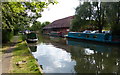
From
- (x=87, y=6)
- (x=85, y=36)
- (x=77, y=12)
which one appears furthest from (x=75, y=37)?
(x=87, y=6)

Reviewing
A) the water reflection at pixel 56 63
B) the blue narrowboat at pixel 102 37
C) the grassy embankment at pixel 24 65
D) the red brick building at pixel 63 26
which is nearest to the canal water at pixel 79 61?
the water reflection at pixel 56 63

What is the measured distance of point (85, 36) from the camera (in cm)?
2183

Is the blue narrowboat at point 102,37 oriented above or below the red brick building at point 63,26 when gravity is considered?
below

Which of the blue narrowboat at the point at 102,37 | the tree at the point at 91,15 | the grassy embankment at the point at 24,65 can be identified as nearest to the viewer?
the grassy embankment at the point at 24,65

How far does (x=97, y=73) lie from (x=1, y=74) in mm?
4189

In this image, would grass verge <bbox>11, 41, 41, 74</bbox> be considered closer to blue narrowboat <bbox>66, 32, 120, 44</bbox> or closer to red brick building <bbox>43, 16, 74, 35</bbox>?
blue narrowboat <bbox>66, 32, 120, 44</bbox>

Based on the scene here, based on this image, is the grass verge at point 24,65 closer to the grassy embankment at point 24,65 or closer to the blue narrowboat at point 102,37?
the grassy embankment at point 24,65

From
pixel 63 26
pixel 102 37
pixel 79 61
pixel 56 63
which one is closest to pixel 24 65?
pixel 56 63


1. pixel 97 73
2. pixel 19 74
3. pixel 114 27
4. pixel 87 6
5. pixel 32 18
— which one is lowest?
pixel 97 73

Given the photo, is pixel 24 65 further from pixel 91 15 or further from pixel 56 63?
pixel 91 15

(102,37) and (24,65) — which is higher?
(102,37)

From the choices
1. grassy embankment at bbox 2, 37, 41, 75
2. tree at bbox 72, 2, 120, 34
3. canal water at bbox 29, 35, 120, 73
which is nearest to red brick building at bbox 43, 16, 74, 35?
tree at bbox 72, 2, 120, 34

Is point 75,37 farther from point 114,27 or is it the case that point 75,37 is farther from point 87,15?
point 114,27

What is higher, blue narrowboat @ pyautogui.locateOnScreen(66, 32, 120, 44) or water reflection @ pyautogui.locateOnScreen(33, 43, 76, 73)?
blue narrowboat @ pyautogui.locateOnScreen(66, 32, 120, 44)
